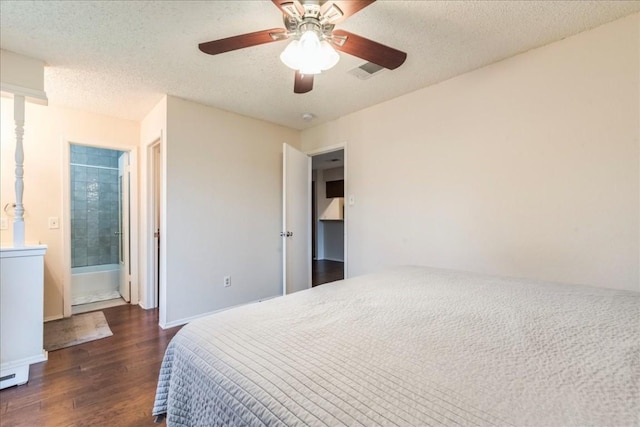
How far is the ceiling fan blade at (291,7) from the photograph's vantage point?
125 centimetres

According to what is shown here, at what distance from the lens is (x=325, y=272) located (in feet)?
17.6

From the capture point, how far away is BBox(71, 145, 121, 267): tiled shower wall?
4043 millimetres

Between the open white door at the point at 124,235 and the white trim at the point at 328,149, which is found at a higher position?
the white trim at the point at 328,149

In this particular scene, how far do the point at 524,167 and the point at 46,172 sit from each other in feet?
14.7

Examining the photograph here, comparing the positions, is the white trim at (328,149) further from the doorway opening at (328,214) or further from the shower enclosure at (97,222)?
the shower enclosure at (97,222)

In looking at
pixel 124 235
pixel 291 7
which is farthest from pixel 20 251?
pixel 291 7

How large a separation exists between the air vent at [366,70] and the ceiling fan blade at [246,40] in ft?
3.23

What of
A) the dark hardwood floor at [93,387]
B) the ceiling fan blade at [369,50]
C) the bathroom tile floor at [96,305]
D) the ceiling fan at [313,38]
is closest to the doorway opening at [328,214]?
the bathroom tile floor at [96,305]

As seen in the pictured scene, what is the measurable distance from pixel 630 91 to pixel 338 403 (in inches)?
95.1

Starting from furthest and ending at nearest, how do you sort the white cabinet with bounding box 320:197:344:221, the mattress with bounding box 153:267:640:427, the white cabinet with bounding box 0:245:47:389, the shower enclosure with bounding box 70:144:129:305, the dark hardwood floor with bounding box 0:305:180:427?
the white cabinet with bounding box 320:197:344:221 → the shower enclosure with bounding box 70:144:129:305 → the white cabinet with bounding box 0:245:47:389 → the dark hardwood floor with bounding box 0:305:180:427 → the mattress with bounding box 153:267:640:427

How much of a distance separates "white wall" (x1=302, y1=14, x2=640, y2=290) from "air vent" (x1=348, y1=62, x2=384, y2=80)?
599 mm

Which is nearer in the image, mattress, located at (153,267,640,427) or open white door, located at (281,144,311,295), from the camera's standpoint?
mattress, located at (153,267,640,427)

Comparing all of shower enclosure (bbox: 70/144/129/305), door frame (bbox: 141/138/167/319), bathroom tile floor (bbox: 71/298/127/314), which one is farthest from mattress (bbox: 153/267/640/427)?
shower enclosure (bbox: 70/144/129/305)

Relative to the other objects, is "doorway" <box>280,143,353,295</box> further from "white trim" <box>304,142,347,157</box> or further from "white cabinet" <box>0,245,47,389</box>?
"white cabinet" <box>0,245,47,389</box>
